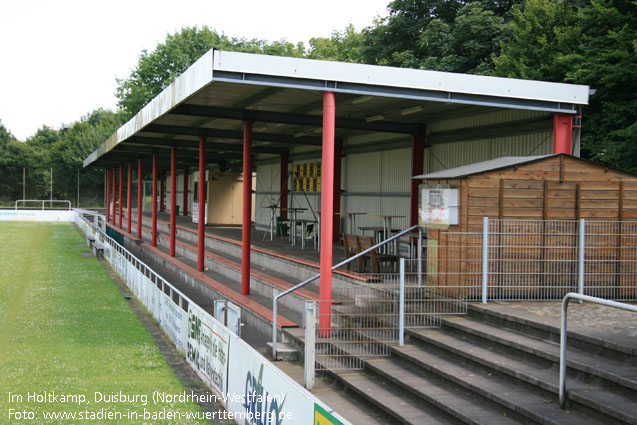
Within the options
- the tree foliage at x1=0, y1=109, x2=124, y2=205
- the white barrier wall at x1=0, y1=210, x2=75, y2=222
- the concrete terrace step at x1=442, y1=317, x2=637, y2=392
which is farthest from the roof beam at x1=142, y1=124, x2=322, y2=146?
the tree foliage at x1=0, y1=109, x2=124, y2=205

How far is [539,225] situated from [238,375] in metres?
4.63

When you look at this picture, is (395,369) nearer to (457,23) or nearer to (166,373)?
(166,373)

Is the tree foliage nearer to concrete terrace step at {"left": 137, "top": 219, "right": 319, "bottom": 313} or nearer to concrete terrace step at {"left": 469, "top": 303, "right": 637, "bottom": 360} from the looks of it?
concrete terrace step at {"left": 137, "top": 219, "right": 319, "bottom": 313}

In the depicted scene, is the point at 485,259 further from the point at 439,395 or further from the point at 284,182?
the point at 284,182

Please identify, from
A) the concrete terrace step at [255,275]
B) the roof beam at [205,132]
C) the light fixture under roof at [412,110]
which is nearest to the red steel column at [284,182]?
the concrete terrace step at [255,275]

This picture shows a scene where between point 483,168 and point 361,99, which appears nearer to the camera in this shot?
point 483,168

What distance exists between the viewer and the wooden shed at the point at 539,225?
8.54 m

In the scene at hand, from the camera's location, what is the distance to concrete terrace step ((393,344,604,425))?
5.22 m

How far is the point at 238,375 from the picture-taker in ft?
22.7

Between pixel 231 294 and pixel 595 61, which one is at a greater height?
pixel 595 61

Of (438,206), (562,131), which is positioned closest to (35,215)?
(438,206)

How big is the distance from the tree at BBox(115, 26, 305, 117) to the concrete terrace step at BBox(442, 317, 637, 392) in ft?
151

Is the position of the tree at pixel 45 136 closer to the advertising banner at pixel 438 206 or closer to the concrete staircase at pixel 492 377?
the advertising banner at pixel 438 206

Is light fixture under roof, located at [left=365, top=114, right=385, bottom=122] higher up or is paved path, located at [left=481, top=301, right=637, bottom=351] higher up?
light fixture under roof, located at [left=365, top=114, right=385, bottom=122]
